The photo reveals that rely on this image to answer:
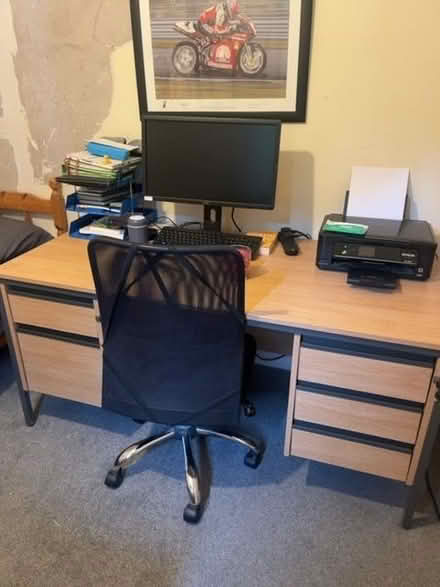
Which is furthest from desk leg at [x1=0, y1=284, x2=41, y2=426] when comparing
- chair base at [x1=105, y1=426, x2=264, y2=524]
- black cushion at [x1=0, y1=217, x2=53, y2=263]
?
chair base at [x1=105, y1=426, x2=264, y2=524]

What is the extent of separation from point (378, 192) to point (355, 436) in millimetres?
930

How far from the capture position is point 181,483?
1727mm

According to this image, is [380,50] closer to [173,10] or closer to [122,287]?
[173,10]

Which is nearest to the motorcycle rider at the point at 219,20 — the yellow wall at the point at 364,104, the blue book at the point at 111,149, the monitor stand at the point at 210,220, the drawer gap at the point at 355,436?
the yellow wall at the point at 364,104

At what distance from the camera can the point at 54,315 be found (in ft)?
5.64

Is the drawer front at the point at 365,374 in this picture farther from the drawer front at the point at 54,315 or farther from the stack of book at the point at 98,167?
the stack of book at the point at 98,167

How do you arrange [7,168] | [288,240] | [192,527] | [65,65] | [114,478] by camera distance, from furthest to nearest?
[7,168], [65,65], [288,240], [114,478], [192,527]

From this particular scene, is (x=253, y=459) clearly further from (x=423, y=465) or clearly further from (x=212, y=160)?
(x=212, y=160)

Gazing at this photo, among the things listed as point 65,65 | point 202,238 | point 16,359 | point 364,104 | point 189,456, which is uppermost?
point 65,65

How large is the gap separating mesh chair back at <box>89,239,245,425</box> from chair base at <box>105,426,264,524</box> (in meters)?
0.31

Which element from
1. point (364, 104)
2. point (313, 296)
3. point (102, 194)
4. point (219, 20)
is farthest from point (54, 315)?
point (364, 104)

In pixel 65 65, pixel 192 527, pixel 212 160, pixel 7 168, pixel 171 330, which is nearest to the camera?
pixel 171 330

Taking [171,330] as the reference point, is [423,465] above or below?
below

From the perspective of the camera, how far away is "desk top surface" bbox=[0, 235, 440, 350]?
1.33m
